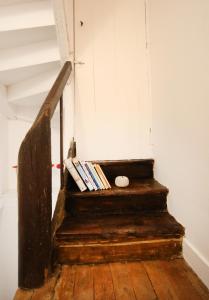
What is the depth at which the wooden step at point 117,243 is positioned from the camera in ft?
4.25

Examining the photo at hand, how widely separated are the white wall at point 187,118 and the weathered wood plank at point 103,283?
0.46 m

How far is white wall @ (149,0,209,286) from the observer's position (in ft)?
3.76

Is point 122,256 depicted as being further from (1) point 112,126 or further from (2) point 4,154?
(2) point 4,154

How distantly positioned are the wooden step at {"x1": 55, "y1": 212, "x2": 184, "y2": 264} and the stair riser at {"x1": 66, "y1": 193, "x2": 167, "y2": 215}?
0.84 ft

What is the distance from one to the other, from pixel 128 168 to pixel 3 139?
2.05 m

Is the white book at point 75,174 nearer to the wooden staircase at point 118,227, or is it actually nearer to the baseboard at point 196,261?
the wooden staircase at point 118,227

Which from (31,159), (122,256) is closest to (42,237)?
(31,159)

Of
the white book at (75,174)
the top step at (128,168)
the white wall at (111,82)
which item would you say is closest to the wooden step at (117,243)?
the white book at (75,174)

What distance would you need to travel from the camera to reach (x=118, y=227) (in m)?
1.37

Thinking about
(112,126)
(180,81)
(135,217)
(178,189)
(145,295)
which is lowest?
(145,295)

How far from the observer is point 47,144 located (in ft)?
3.60

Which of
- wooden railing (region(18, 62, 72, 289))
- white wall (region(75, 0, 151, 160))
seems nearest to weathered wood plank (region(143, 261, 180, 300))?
wooden railing (region(18, 62, 72, 289))

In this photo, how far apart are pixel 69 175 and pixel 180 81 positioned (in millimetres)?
1045

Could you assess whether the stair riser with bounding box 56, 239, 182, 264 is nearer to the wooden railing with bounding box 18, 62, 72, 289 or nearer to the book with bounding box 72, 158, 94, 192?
the wooden railing with bounding box 18, 62, 72, 289
